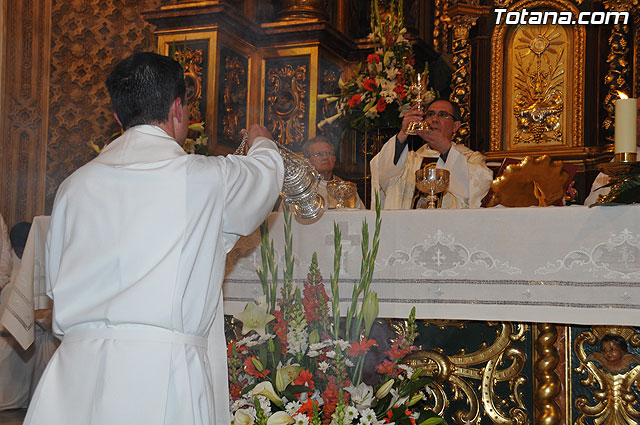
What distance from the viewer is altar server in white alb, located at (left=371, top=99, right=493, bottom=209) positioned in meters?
4.72

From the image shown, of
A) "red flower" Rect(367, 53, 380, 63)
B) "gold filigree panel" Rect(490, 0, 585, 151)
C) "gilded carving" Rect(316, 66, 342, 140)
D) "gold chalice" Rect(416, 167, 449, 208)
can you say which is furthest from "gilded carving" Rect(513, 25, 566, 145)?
"gold chalice" Rect(416, 167, 449, 208)

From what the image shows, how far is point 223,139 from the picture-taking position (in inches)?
245

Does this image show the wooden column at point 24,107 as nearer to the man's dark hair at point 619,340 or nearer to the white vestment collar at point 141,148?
the white vestment collar at point 141,148

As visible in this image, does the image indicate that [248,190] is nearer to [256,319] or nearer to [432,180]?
[256,319]

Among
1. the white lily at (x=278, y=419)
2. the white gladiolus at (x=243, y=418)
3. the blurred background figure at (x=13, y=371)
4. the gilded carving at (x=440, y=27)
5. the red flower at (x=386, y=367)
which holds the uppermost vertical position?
the gilded carving at (x=440, y=27)

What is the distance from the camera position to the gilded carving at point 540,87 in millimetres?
7344

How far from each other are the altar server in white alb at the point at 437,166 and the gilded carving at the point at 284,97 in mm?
1485

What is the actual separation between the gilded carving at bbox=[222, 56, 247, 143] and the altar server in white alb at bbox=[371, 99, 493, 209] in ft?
4.98

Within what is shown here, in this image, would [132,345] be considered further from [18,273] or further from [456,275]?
[18,273]

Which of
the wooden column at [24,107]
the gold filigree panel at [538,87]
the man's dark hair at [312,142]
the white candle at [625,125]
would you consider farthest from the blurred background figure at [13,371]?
the gold filigree panel at [538,87]

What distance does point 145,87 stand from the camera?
7.64ft

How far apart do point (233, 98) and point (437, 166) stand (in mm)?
2128

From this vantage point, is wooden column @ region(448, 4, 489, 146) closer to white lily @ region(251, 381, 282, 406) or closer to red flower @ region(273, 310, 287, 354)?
red flower @ region(273, 310, 287, 354)

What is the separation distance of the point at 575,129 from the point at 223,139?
3115 millimetres
